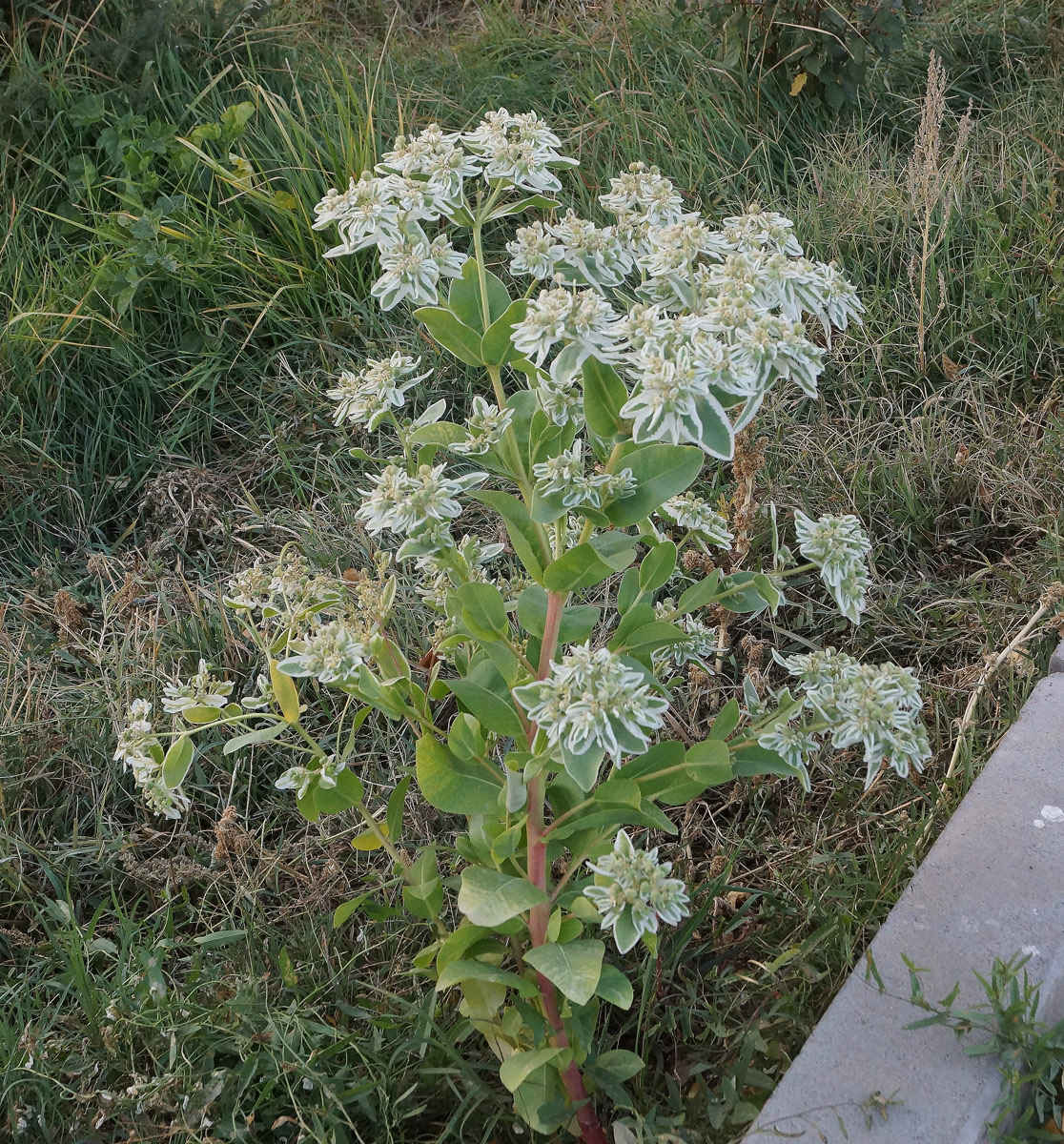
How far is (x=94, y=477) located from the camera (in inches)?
124

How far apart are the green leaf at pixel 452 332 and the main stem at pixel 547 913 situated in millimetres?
Result: 324

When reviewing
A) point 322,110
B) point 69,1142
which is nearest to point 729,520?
point 69,1142

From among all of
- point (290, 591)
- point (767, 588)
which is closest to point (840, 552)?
point (767, 588)

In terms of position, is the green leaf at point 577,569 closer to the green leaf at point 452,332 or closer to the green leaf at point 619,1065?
the green leaf at point 452,332

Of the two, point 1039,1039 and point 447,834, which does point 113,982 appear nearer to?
point 447,834

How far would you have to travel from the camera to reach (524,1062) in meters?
1.51

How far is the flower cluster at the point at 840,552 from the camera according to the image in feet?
4.77

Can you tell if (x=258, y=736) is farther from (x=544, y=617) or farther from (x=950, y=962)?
(x=950, y=962)

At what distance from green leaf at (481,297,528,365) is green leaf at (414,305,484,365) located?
2 centimetres

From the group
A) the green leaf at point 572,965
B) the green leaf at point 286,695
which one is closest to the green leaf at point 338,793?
the green leaf at point 286,695

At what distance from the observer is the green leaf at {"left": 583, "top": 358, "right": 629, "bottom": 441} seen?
4.24ft

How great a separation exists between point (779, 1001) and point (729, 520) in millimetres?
1166

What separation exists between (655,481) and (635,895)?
0.48 metres

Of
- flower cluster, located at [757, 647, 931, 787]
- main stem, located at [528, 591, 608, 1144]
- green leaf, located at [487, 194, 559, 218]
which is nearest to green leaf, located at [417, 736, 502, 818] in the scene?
main stem, located at [528, 591, 608, 1144]
